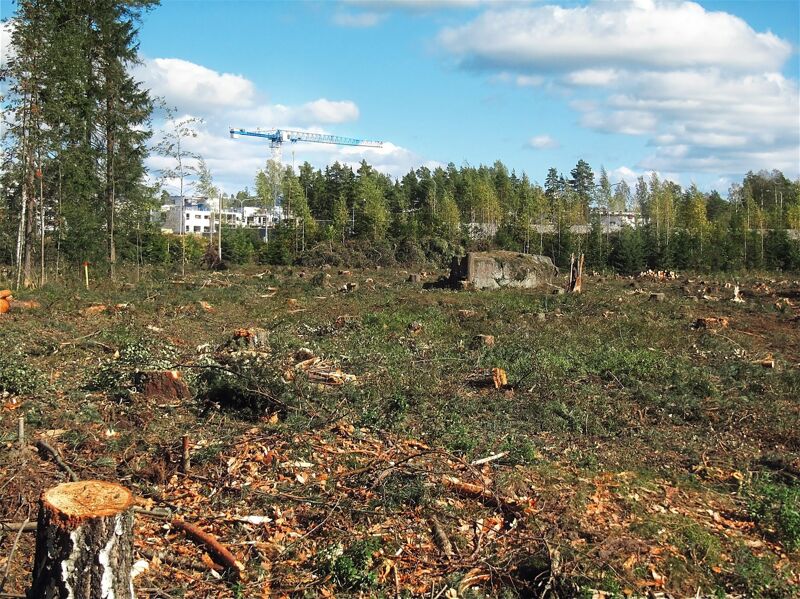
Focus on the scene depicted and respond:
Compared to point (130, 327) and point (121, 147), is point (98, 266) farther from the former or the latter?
point (130, 327)

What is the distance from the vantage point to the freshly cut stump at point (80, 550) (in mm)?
3240

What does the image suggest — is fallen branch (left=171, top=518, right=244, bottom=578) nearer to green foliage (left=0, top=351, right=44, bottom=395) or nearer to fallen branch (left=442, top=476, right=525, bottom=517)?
fallen branch (left=442, top=476, right=525, bottom=517)

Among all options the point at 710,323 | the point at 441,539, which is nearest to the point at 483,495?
the point at 441,539

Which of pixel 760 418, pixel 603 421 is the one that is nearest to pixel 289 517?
pixel 603 421

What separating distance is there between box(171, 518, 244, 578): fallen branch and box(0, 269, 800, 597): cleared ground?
0.09 meters

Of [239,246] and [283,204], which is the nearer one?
[239,246]

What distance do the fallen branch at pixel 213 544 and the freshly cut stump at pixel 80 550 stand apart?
4.39 ft

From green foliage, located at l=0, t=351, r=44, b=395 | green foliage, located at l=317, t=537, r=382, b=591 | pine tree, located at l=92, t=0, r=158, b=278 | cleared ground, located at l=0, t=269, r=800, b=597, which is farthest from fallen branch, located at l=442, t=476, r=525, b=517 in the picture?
pine tree, located at l=92, t=0, r=158, b=278

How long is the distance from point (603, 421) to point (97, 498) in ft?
18.6

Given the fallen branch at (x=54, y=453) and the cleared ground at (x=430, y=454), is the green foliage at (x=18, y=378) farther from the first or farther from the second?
the fallen branch at (x=54, y=453)

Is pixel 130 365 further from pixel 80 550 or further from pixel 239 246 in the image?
pixel 239 246

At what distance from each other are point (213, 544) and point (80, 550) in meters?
1.64

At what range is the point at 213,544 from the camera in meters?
4.81

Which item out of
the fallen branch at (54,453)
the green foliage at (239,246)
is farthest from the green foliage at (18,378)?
the green foliage at (239,246)
